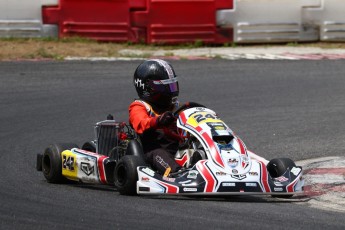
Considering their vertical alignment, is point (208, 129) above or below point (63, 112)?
above

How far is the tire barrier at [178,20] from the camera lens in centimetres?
1412

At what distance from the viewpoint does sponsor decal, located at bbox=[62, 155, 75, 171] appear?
7473 mm

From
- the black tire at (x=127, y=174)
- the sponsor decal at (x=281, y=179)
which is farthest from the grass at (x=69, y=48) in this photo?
the sponsor decal at (x=281, y=179)

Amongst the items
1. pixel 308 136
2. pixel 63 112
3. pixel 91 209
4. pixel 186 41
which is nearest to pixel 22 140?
pixel 63 112

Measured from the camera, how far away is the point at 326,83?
12305 mm

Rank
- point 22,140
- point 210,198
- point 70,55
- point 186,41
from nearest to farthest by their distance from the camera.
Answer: point 210,198 → point 22,140 → point 70,55 → point 186,41

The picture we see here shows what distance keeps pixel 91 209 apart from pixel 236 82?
20.9ft

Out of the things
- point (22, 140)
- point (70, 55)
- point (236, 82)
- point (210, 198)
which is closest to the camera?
point (210, 198)

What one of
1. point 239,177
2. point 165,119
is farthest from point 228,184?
point 165,119

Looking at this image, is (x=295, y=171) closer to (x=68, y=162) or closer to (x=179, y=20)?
(x=68, y=162)

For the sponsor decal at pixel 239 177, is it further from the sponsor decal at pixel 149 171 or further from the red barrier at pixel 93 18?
the red barrier at pixel 93 18

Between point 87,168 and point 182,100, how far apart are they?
163 inches

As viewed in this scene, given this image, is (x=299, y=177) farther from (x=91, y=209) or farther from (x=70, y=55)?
(x=70, y=55)

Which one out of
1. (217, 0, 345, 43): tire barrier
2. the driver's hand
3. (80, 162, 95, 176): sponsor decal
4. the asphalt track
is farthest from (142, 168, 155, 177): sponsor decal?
(217, 0, 345, 43): tire barrier
